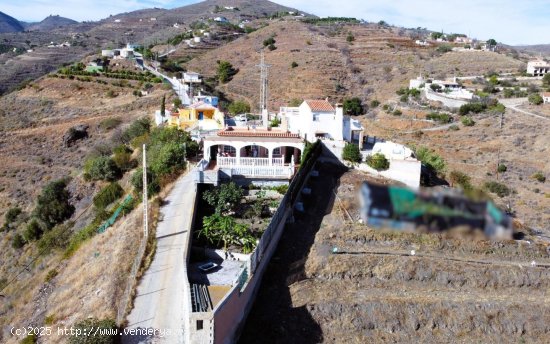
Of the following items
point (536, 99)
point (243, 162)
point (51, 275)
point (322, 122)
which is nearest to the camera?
point (51, 275)

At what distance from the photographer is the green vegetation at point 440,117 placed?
144 feet

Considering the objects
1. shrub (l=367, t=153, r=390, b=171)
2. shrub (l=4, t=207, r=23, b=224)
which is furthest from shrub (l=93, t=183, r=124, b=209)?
shrub (l=367, t=153, r=390, b=171)

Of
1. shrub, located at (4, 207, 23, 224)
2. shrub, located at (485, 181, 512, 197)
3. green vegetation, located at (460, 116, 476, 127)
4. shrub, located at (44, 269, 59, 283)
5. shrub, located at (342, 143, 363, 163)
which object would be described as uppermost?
shrub, located at (342, 143, 363, 163)

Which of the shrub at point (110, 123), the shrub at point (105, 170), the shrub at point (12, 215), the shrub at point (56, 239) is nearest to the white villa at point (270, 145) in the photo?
the shrub at point (56, 239)

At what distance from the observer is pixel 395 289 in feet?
54.6

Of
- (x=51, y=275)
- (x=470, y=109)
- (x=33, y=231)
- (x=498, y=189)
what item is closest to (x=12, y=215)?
(x=33, y=231)

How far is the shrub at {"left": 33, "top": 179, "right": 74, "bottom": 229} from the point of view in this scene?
88.2ft

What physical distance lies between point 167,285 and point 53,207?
53.1 feet

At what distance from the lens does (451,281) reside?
17.0 m

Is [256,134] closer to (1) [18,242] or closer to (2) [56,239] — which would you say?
(2) [56,239]

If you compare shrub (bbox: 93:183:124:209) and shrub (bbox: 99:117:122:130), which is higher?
shrub (bbox: 99:117:122:130)

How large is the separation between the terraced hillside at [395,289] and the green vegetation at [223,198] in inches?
100

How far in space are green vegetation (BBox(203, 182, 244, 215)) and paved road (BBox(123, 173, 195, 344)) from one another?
0.70 metres

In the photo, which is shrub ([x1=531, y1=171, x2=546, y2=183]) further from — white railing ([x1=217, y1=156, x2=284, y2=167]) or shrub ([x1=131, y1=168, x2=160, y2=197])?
shrub ([x1=131, y1=168, x2=160, y2=197])
